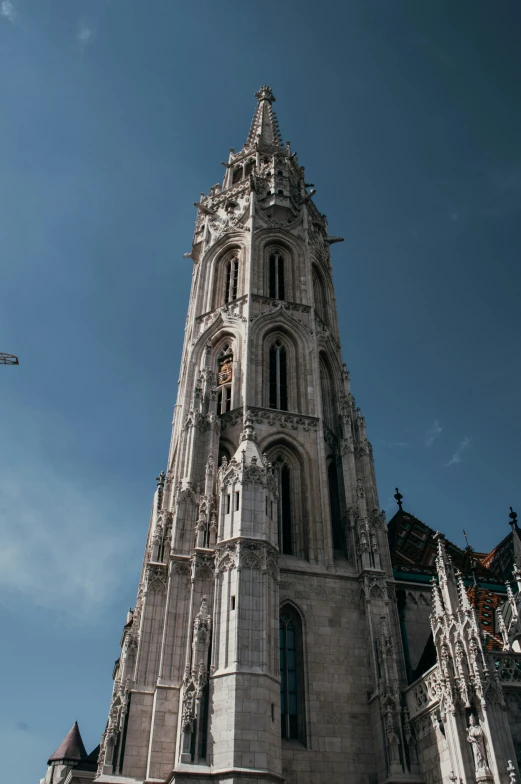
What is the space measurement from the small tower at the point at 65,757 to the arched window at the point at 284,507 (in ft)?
101

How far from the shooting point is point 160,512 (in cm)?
2425

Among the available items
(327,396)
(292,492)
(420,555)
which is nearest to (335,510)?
(292,492)

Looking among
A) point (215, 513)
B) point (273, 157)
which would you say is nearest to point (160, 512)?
point (215, 513)

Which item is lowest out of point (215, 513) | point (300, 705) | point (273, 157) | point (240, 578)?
point (300, 705)

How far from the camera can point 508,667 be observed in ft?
58.3

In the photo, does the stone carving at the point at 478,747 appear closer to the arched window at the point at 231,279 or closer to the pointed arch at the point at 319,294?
the pointed arch at the point at 319,294

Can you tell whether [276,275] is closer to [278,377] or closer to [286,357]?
[286,357]

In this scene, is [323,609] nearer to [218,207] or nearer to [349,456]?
[349,456]

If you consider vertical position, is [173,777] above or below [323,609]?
below

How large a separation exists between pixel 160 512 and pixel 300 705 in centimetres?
799

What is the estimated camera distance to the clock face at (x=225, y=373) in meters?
29.2

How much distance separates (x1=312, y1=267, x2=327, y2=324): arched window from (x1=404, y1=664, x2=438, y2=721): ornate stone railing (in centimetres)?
1816

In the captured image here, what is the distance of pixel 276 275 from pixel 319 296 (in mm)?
2801

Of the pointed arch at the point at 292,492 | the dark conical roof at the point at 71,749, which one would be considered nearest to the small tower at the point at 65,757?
the dark conical roof at the point at 71,749
